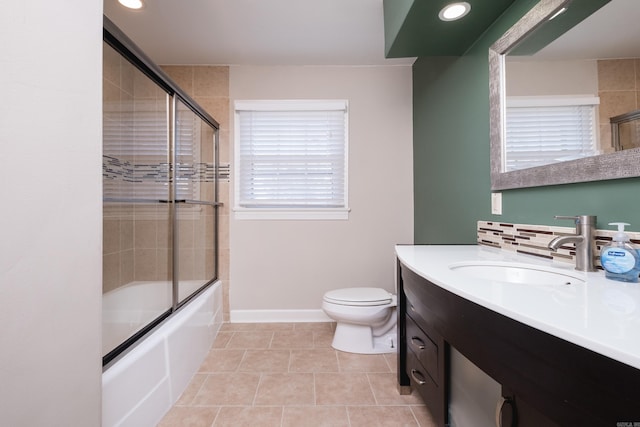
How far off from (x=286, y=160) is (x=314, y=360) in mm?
1630

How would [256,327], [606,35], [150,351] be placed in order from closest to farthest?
[606,35] < [150,351] < [256,327]

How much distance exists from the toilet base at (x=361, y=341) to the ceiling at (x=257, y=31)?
7.12 ft

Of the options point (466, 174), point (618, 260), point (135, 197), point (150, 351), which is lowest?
point (150, 351)

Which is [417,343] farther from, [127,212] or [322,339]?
[127,212]

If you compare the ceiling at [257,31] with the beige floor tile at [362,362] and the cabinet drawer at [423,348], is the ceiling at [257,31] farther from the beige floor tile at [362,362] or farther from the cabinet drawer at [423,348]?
the beige floor tile at [362,362]

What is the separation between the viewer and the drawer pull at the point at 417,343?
1199 mm

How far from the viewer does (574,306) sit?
1.84ft

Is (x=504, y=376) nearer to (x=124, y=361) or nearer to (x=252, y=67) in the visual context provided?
(x=124, y=361)

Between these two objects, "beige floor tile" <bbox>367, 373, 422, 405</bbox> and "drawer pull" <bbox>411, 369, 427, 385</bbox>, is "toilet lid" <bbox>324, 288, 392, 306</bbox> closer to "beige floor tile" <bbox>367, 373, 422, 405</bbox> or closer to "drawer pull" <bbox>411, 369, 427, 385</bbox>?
"beige floor tile" <bbox>367, 373, 422, 405</bbox>

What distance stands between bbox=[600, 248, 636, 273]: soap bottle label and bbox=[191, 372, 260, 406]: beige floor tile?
1632 mm

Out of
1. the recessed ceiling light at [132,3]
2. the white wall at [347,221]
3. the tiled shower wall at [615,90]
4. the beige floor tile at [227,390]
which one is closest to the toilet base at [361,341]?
the white wall at [347,221]

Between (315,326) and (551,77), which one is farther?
(315,326)

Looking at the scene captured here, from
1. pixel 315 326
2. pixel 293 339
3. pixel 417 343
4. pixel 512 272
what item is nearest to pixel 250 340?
pixel 293 339

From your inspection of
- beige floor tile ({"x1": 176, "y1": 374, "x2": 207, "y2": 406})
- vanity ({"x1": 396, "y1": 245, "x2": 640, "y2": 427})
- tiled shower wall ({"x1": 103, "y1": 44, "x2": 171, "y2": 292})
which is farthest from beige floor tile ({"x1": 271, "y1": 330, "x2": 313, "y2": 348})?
vanity ({"x1": 396, "y1": 245, "x2": 640, "y2": 427})
